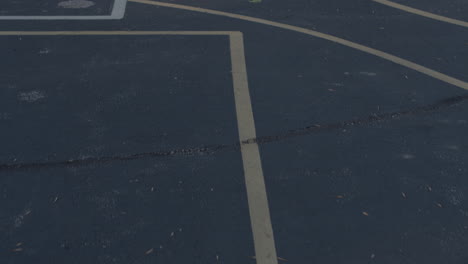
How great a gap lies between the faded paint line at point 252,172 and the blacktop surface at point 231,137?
0.7 inches

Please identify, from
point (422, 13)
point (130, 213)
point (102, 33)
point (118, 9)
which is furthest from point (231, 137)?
point (422, 13)

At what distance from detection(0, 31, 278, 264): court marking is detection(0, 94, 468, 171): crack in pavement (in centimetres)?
23

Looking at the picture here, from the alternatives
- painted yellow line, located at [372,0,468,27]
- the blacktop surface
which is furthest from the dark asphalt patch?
painted yellow line, located at [372,0,468,27]

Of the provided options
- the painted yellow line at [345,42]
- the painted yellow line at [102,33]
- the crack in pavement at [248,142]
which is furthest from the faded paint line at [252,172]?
the painted yellow line at [345,42]

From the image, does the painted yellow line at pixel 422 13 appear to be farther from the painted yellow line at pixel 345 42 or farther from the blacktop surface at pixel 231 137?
the painted yellow line at pixel 345 42

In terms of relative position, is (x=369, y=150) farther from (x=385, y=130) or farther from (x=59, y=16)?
(x=59, y=16)

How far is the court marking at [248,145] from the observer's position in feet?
14.1

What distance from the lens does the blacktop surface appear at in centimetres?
430

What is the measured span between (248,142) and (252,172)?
534 mm

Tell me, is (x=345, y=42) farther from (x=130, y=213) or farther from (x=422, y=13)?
(x=130, y=213)

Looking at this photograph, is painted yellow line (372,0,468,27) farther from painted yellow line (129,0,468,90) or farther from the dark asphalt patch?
the dark asphalt patch

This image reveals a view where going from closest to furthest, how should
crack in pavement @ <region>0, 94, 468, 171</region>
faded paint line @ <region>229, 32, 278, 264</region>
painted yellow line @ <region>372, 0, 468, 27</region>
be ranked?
faded paint line @ <region>229, 32, 278, 264</region>
crack in pavement @ <region>0, 94, 468, 171</region>
painted yellow line @ <region>372, 0, 468, 27</region>

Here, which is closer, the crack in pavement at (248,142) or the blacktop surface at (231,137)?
the blacktop surface at (231,137)

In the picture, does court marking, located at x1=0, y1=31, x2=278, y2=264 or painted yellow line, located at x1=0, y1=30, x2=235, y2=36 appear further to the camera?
painted yellow line, located at x1=0, y1=30, x2=235, y2=36
